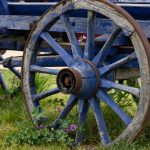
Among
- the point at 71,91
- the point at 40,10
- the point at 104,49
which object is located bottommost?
the point at 71,91

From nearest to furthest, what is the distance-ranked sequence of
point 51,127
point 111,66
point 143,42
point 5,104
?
point 143,42, point 111,66, point 51,127, point 5,104

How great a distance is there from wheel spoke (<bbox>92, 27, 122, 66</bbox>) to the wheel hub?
5 cm

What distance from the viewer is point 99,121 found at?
4.18m

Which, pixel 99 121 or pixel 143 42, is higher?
pixel 143 42

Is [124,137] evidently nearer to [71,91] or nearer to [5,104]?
[71,91]

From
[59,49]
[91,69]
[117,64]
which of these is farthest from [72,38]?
[117,64]

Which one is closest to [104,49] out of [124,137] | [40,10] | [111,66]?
[111,66]

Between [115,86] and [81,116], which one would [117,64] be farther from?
[81,116]

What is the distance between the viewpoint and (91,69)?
4.17 meters

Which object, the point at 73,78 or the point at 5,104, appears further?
the point at 5,104

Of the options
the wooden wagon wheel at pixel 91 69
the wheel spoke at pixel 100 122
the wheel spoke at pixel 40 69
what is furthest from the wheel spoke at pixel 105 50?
the wheel spoke at pixel 40 69

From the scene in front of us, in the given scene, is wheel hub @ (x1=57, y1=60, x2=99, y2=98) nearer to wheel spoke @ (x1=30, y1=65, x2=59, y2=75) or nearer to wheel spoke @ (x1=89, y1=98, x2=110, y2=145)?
wheel spoke @ (x1=89, y1=98, x2=110, y2=145)

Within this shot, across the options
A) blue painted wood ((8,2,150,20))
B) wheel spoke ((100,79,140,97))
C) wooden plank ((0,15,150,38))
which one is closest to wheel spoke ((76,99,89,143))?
wheel spoke ((100,79,140,97))

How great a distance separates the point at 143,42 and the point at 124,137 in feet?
2.47
